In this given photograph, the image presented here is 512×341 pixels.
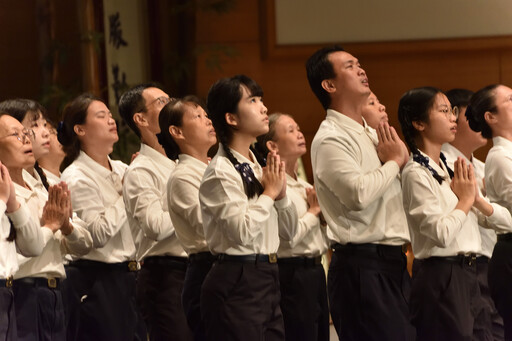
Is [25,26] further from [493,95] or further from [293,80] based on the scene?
[493,95]

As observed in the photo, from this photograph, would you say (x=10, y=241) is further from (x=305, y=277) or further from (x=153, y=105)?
(x=305, y=277)

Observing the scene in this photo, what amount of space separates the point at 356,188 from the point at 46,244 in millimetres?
1231

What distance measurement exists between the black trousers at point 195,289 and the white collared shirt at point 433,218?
79 cm

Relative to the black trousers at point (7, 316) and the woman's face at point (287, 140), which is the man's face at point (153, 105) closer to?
the woman's face at point (287, 140)

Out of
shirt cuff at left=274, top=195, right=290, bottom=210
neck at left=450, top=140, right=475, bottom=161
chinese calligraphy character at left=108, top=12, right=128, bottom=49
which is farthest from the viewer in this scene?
chinese calligraphy character at left=108, top=12, right=128, bottom=49

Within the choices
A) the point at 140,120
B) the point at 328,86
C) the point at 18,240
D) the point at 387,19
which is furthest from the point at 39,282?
the point at 387,19

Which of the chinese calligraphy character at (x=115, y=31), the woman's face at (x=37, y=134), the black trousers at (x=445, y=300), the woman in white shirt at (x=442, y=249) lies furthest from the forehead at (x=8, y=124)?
the chinese calligraphy character at (x=115, y=31)

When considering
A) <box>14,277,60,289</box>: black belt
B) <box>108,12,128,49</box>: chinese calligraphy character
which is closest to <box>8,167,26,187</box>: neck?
<box>14,277,60,289</box>: black belt

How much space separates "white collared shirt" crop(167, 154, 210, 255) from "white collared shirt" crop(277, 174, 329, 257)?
23.1 inches

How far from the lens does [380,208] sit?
11.7 ft

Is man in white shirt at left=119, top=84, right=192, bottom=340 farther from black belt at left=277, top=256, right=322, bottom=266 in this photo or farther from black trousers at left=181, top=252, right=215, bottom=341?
black belt at left=277, top=256, right=322, bottom=266

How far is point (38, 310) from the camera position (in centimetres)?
361

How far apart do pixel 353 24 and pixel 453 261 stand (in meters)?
3.75

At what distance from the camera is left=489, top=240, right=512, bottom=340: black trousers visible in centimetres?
412
